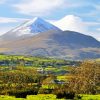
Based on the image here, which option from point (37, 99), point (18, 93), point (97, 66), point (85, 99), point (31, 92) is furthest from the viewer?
point (97, 66)

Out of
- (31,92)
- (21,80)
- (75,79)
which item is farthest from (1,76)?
(31,92)

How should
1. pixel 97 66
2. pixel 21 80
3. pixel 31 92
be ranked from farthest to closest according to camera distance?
pixel 21 80 < pixel 97 66 < pixel 31 92

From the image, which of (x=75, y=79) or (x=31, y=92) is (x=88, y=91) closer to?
(x=75, y=79)

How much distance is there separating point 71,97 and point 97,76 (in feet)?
155

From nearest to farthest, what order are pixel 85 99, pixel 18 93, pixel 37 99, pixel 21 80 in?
1. pixel 37 99
2. pixel 85 99
3. pixel 18 93
4. pixel 21 80

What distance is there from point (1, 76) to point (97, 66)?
66293mm

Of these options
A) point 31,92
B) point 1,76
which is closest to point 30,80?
point 1,76

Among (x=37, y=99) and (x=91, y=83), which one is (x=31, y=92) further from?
(x=91, y=83)

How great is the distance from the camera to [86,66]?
14100 centimetres

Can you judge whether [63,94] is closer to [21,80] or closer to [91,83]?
[91,83]

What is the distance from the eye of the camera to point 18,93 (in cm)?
9975

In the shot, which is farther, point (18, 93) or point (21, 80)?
point (21, 80)

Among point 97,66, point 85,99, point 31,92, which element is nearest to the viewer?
point 85,99

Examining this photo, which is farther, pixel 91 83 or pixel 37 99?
pixel 91 83
